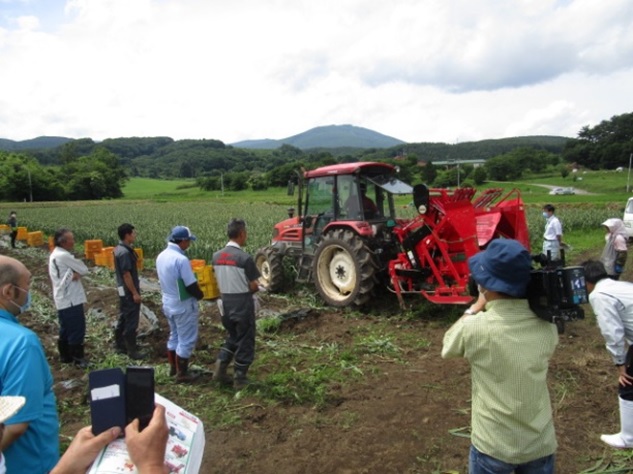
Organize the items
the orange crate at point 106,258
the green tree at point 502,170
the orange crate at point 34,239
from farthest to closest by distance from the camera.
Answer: the green tree at point 502,170
the orange crate at point 34,239
the orange crate at point 106,258

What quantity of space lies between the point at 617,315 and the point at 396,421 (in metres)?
2.04

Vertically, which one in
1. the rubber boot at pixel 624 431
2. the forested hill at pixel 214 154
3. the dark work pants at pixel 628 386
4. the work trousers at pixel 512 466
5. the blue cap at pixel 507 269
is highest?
the forested hill at pixel 214 154

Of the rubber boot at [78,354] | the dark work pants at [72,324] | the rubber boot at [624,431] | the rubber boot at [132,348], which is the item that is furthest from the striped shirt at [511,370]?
the rubber boot at [78,354]

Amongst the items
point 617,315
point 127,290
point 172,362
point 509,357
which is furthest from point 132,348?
point 617,315

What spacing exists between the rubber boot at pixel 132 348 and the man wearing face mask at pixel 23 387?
13.6ft

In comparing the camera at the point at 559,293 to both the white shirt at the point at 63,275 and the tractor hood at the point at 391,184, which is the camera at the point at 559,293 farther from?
the tractor hood at the point at 391,184

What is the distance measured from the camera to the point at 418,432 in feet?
13.2

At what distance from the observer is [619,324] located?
11.2 ft

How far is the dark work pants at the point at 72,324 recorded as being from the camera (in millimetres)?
5699

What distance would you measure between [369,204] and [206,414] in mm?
4552

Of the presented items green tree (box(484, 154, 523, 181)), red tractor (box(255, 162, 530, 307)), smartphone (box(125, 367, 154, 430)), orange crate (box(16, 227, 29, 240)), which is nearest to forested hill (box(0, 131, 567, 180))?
green tree (box(484, 154, 523, 181))

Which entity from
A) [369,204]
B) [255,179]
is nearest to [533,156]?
[255,179]

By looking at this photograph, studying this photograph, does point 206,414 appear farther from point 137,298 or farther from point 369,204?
point 369,204

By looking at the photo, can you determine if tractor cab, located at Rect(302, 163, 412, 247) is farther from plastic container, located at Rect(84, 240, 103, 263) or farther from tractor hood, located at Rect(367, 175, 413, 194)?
plastic container, located at Rect(84, 240, 103, 263)
